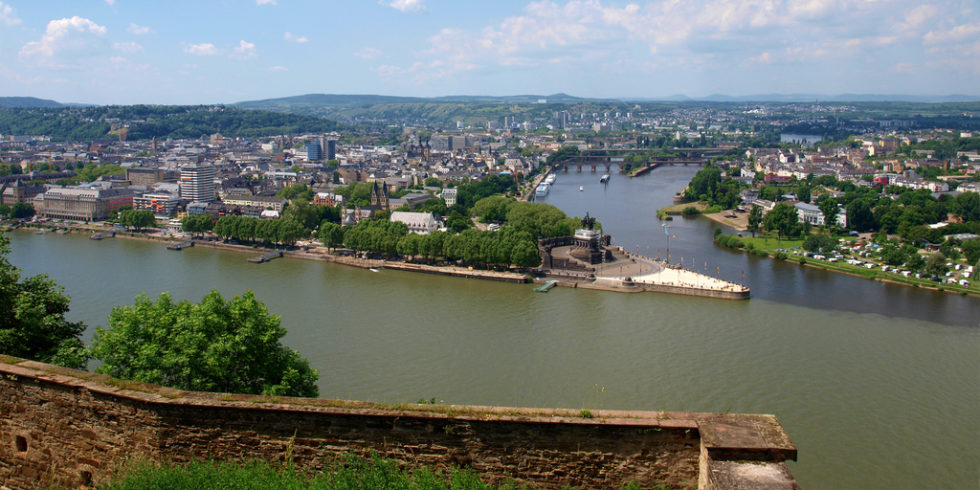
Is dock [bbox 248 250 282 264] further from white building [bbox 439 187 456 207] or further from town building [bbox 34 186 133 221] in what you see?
white building [bbox 439 187 456 207]

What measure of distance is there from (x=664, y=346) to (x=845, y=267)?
920 centimetres

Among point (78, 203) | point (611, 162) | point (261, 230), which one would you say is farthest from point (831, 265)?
point (611, 162)

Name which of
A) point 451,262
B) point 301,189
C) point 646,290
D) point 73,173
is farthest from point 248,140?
point 646,290

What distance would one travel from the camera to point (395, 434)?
Answer: 9.91 feet

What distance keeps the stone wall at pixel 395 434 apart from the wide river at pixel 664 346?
4523 millimetres

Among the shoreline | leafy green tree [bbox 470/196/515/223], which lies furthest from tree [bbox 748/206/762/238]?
the shoreline

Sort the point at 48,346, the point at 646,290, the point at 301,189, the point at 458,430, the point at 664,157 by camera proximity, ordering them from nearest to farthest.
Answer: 1. the point at 458,430
2. the point at 48,346
3. the point at 646,290
4. the point at 301,189
5. the point at 664,157

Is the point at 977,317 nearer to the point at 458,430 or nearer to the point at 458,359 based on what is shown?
the point at 458,359

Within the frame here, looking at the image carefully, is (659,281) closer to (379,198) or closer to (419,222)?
(419,222)

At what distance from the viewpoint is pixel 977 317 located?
521 inches

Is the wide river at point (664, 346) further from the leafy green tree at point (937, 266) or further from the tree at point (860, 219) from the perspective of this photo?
the tree at point (860, 219)

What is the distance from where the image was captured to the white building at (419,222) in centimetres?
2244

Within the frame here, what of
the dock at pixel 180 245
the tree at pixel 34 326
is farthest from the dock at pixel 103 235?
the tree at pixel 34 326

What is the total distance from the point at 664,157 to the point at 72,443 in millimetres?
54037
